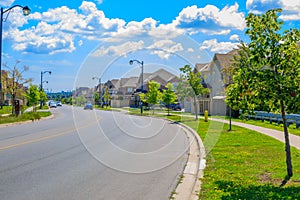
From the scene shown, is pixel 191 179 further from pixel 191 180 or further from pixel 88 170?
pixel 88 170

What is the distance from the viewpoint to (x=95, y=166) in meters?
9.99

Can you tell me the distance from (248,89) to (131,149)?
255 inches

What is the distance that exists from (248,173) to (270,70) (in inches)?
101

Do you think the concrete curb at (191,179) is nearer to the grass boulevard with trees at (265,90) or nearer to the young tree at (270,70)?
the grass boulevard with trees at (265,90)

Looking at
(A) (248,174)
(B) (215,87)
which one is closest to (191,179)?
(A) (248,174)

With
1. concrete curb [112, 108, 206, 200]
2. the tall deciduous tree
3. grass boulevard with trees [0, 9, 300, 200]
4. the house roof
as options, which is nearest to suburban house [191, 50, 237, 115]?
the tall deciduous tree

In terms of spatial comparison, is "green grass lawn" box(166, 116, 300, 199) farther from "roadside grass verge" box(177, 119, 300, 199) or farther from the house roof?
the house roof

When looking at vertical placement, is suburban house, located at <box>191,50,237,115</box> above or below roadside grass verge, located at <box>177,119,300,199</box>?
above

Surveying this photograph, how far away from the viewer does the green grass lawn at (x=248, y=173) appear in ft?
22.6

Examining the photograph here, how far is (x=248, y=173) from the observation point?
8.89m

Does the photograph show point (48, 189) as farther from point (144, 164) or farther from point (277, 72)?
point (277, 72)

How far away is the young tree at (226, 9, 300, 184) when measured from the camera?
777 centimetres

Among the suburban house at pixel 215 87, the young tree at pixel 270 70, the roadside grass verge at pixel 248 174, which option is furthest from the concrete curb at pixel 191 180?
the suburban house at pixel 215 87

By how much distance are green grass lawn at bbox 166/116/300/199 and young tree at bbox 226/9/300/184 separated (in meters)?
0.59
